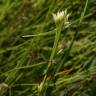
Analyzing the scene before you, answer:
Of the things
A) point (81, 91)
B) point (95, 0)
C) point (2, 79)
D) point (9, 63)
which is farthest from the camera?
point (9, 63)

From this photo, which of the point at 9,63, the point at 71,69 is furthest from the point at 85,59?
the point at 9,63

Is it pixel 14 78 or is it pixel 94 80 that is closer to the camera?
pixel 94 80

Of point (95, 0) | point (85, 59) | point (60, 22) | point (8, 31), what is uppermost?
point (60, 22)

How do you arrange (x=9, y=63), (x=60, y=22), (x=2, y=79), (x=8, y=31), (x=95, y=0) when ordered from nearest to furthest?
(x=60, y=22) < (x=2, y=79) < (x=95, y=0) < (x=9, y=63) < (x=8, y=31)

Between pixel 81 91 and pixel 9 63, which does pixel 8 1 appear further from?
pixel 81 91

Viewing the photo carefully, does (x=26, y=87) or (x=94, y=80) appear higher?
(x=94, y=80)

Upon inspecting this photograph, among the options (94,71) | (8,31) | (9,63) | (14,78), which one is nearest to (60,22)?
(94,71)

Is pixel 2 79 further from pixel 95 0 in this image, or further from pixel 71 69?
pixel 95 0
